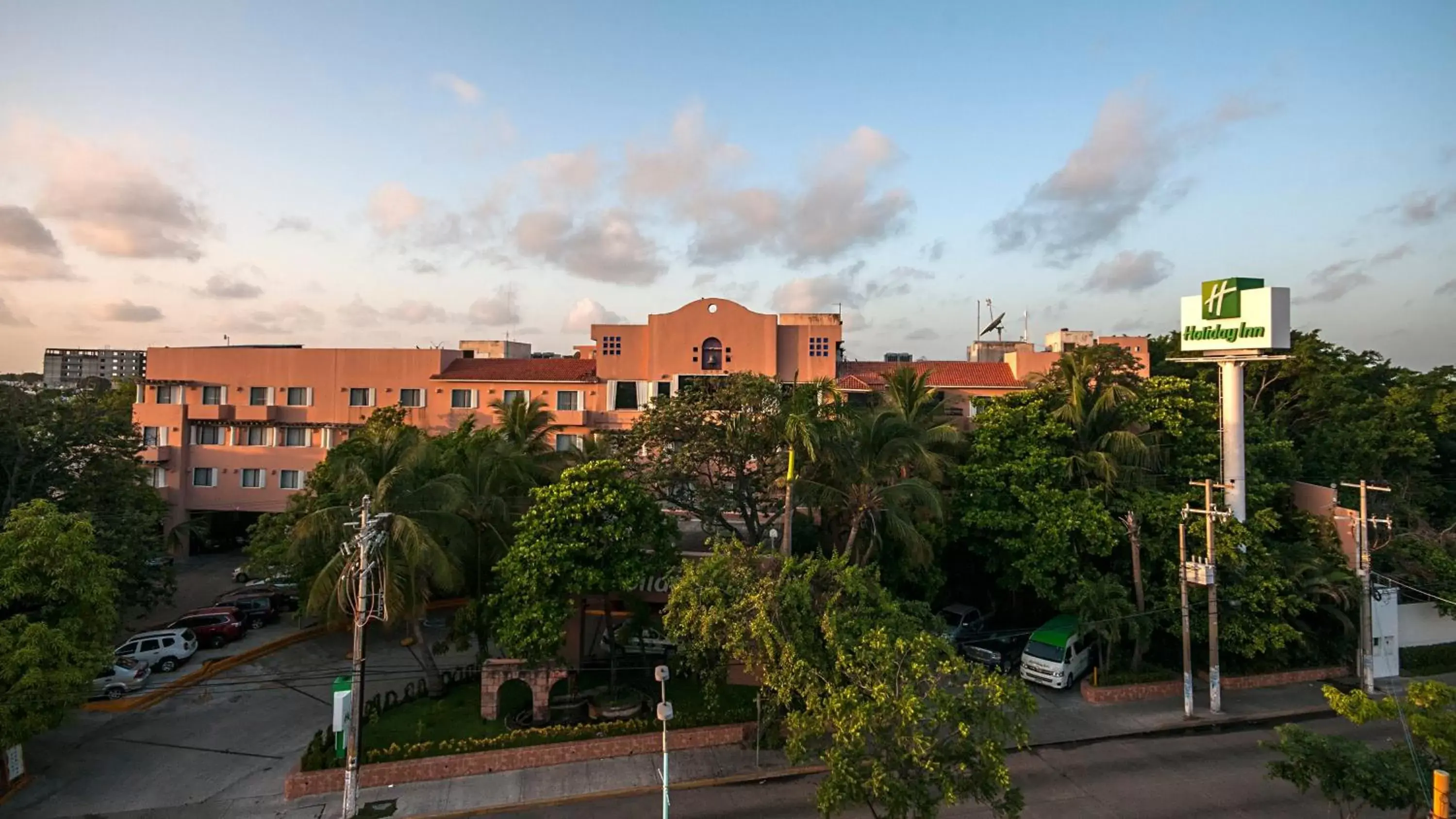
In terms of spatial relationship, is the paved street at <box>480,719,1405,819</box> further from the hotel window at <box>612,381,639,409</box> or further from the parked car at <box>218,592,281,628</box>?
the hotel window at <box>612,381,639,409</box>

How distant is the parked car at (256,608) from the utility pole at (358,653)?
15656mm

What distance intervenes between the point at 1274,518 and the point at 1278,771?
13.7m

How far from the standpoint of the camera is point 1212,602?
66.5ft

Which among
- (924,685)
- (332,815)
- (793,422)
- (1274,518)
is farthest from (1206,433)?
(332,815)

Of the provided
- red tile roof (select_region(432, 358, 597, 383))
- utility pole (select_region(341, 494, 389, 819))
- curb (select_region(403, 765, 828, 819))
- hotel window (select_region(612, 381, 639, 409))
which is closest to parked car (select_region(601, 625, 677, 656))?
curb (select_region(403, 765, 828, 819))

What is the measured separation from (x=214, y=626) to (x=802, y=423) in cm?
2296

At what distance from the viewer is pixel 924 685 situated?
43.4 feet

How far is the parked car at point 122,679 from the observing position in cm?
2139

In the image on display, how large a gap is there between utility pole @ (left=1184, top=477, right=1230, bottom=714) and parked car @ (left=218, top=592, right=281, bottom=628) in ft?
107

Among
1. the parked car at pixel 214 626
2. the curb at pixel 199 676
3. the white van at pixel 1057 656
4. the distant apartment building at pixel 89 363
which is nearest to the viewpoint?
the curb at pixel 199 676

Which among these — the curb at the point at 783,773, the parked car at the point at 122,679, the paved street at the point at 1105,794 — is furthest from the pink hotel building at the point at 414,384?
the paved street at the point at 1105,794

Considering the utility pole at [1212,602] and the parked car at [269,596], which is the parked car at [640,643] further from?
the parked car at [269,596]

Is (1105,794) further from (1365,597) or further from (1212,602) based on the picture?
(1365,597)

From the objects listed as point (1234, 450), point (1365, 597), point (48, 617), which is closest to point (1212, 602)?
point (1365, 597)
